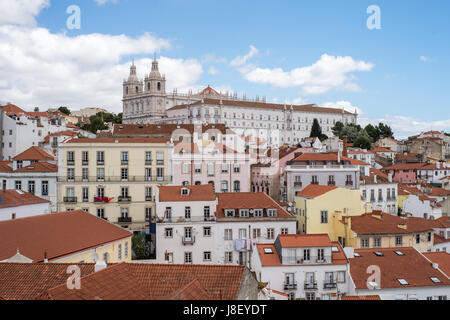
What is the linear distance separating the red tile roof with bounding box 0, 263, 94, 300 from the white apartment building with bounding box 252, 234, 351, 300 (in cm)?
1545

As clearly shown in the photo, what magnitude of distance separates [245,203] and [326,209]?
7841 millimetres

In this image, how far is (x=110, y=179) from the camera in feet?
146

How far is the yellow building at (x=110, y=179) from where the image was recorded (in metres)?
43.9

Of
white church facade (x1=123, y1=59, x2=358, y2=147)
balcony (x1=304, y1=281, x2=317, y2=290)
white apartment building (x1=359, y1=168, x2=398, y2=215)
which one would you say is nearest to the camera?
balcony (x1=304, y1=281, x2=317, y2=290)

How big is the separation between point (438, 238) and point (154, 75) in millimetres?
138914

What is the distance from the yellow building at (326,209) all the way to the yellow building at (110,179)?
14.5 m

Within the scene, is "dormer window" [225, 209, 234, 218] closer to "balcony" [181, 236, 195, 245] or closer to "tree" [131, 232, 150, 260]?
"balcony" [181, 236, 195, 245]

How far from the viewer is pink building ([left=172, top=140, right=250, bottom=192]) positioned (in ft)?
158

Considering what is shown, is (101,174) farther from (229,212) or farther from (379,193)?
(379,193)

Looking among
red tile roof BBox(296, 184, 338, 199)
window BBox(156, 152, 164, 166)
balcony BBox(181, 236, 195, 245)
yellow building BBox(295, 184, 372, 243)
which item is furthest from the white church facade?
balcony BBox(181, 236, 195, 245)

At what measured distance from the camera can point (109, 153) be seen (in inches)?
1779

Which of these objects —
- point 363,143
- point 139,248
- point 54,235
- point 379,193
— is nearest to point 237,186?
point 139,248
